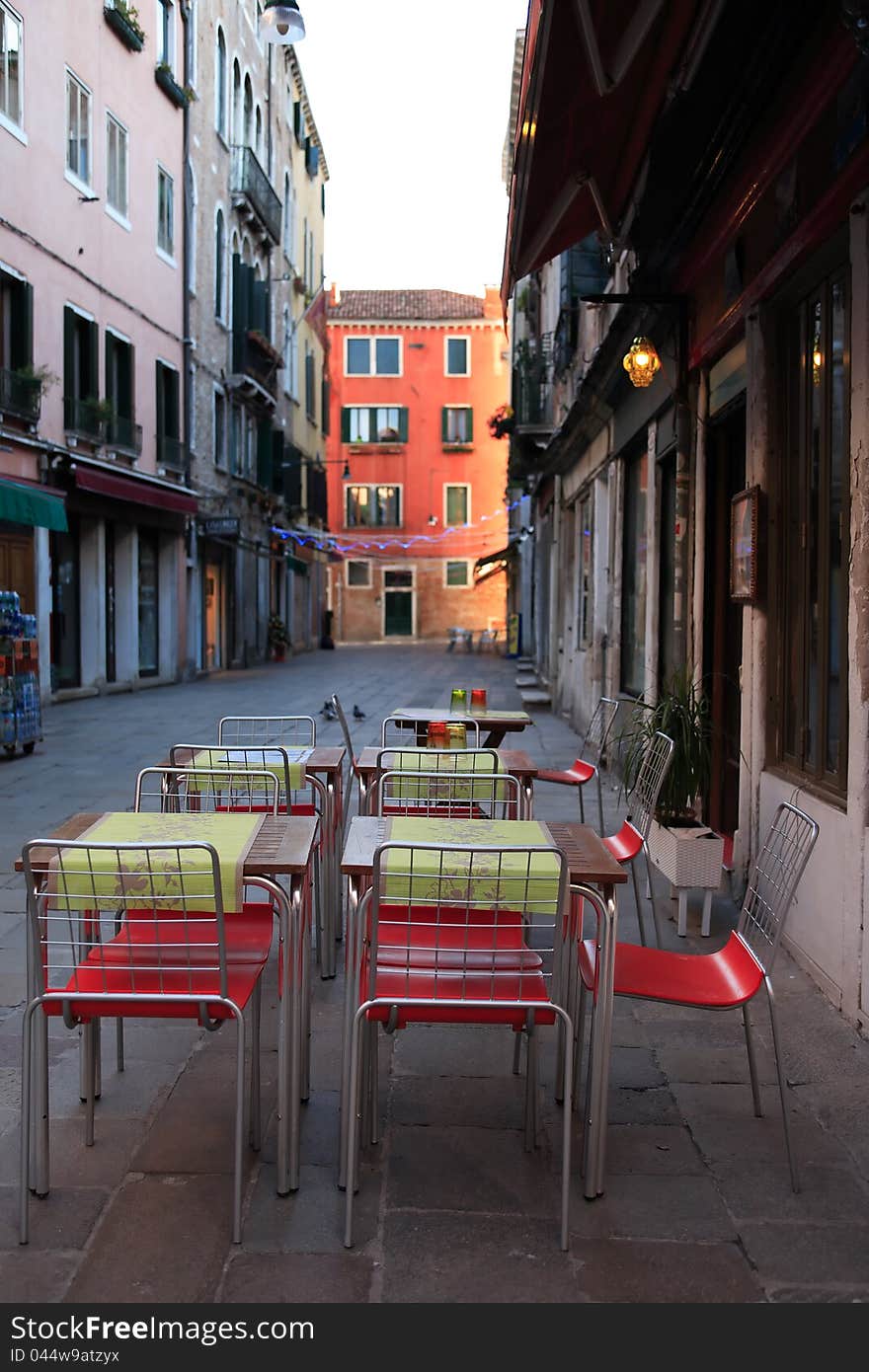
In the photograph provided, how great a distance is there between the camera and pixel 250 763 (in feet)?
15.6

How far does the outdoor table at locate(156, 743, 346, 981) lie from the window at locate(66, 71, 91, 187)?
13.2m

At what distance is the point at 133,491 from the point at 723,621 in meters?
12.4

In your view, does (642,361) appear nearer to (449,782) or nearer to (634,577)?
(634,577)

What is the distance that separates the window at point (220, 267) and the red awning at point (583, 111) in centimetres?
1788

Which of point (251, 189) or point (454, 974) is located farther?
point (251, 189)

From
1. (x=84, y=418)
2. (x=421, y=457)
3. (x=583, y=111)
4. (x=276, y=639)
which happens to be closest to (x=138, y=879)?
(x=583, y=111)

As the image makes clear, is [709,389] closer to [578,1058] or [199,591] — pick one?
[578,1058]

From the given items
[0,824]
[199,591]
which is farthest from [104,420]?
[0,824]

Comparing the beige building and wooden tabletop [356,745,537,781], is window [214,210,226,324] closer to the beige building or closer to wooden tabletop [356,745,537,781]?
the beige building

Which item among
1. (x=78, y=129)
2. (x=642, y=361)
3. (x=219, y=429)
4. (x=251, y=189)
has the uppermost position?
(x=251, y=189)

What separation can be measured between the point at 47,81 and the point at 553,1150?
15.5 meters

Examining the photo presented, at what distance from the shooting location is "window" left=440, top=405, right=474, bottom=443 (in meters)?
43.1

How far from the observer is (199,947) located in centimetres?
301

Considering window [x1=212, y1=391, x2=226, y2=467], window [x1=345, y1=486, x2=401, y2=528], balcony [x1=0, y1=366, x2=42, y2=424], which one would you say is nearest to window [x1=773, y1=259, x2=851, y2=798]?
balcony [x1=0, y1=366, x2=42, y2=424]
